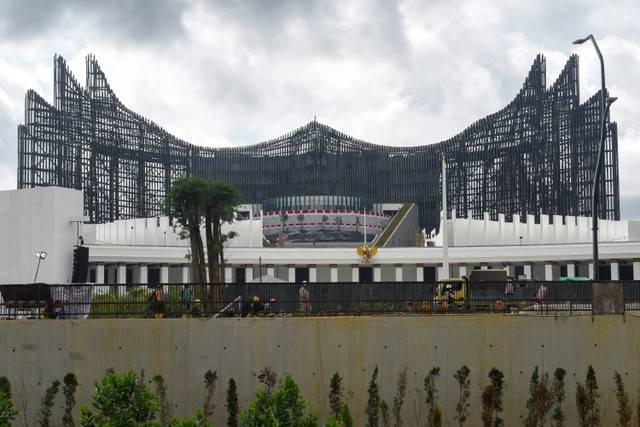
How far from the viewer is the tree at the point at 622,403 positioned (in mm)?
27406

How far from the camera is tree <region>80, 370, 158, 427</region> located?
58.6 feet

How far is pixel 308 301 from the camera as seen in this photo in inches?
1153

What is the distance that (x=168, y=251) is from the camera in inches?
3529

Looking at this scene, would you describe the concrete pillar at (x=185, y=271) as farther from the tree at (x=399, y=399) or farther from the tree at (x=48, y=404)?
the tree at (x=399, y=399)

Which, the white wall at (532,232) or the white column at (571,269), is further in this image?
the white wall at (532,232)

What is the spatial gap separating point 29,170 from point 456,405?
11039 cm

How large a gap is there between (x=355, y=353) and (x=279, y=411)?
38.4 ft

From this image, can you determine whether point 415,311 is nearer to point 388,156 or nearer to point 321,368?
point 321,368

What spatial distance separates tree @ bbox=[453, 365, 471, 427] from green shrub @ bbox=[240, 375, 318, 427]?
38.4 ft

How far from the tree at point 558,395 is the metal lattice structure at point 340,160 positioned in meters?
96.6

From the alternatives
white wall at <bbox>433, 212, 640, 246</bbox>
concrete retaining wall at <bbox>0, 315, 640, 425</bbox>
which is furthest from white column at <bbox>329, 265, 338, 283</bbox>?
concrete retaining wall at <bbox>0, 315, 640, 425</bbox>

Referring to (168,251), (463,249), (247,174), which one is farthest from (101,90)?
(463,249)

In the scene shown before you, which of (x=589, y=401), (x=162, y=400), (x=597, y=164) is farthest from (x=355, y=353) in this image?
(x=597, y=164)

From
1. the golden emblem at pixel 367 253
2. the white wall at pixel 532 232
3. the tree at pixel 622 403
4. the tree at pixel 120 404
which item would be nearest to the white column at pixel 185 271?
the golden emblem at pixel 367 253
